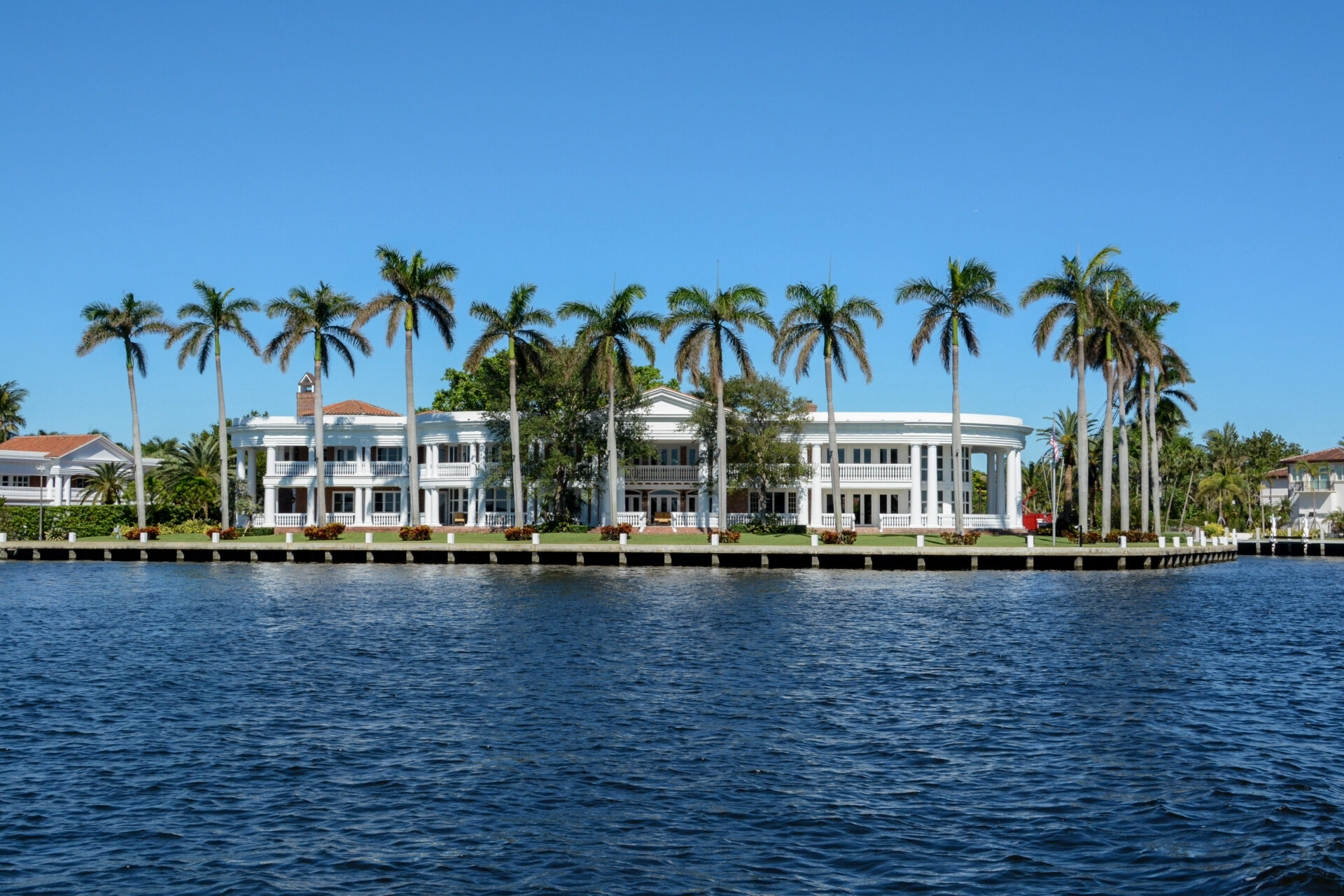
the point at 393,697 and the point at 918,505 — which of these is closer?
the point at 393,697

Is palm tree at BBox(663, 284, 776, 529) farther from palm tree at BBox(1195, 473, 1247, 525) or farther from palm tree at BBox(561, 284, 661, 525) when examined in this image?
palm tree at BBox(1195, 473, 1247, 525)

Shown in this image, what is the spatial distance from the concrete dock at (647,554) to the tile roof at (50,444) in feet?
127

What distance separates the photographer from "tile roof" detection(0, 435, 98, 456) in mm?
98062

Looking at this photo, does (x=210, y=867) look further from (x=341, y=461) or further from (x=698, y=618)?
(x=341, y=461)

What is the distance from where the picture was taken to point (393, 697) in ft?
71.1

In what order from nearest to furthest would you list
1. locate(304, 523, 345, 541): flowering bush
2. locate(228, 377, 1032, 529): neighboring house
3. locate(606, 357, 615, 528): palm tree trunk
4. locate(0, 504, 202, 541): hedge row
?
locate(304, 523, 345, 541): flowering bush, locate(606, 357, 615, 528): palm tree trunk, locate(228, 377, 1032, 529): neighboring house, locate(0, 504, 202, 541): hedge row

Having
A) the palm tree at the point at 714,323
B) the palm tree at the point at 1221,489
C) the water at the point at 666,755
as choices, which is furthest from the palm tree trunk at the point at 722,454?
the palm tree at the point at 1221,489

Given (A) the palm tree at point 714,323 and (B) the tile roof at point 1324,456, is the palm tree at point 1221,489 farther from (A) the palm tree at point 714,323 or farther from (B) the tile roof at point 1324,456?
(A) the palm tree at point 714,323

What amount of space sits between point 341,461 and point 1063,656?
61.3m

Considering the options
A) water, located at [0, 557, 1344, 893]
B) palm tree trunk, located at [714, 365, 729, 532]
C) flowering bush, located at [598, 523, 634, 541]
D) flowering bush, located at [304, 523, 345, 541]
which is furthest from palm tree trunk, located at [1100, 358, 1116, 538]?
flowering bush, located at [304, 523, 345, 541]

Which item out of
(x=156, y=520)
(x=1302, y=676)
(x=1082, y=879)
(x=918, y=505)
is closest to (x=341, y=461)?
(x=156, y=520)

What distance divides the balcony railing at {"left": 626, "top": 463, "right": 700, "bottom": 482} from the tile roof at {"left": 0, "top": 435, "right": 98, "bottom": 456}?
55068mm

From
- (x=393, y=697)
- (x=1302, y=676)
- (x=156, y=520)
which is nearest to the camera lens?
(x=393, y=697)

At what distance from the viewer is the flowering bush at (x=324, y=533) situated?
62969 millimetres
